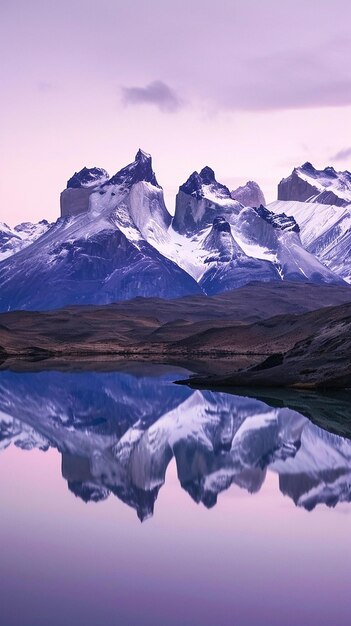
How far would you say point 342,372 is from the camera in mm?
69000

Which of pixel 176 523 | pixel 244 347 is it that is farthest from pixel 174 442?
pixel 244 347

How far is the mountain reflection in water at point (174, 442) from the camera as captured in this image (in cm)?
3062

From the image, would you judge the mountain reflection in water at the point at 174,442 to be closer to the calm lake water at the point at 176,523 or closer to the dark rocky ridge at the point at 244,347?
the calm lake water at the point at 176,523

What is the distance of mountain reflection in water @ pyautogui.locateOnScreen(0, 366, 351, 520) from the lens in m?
30.6

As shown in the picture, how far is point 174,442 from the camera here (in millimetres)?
42094

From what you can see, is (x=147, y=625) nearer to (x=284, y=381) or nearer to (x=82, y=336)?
(x=284, y=381)

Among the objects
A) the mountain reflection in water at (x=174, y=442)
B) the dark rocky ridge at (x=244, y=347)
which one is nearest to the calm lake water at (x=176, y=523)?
the mountain reflection in water at (x=174, y=442)

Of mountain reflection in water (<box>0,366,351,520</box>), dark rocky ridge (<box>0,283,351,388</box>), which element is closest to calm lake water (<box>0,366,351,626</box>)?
mountain reflection in water (<box>0,366,351,520</box>)

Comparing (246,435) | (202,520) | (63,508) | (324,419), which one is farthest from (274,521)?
(324,419)

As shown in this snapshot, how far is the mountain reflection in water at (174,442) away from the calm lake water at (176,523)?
0.32ft

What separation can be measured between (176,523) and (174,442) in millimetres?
16938

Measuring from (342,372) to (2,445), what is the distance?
105 feet

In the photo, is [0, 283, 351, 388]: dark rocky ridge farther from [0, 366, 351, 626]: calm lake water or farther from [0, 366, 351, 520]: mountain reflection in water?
[0, 366, 351, 626]: calm lake water

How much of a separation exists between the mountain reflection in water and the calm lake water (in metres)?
0.10
